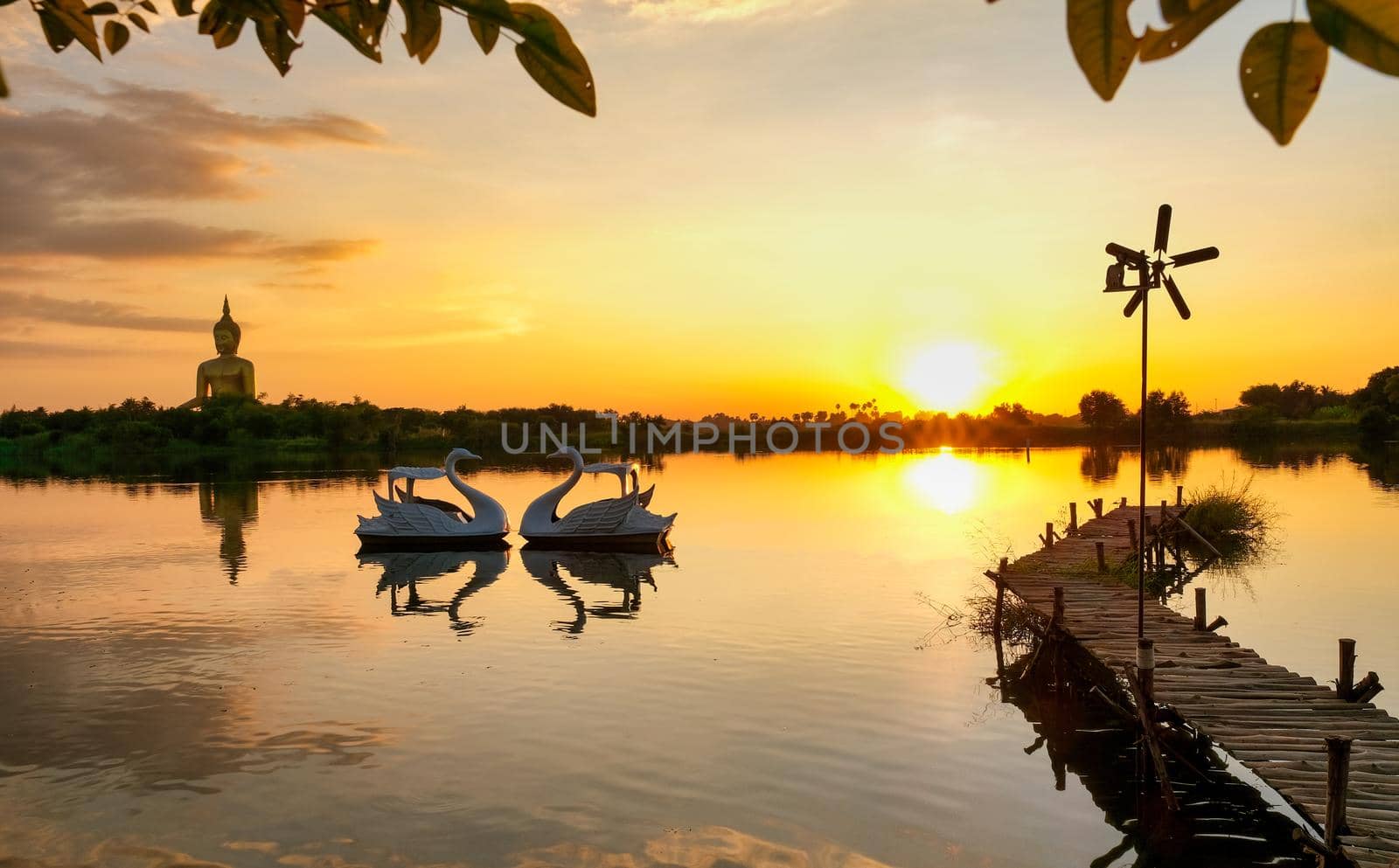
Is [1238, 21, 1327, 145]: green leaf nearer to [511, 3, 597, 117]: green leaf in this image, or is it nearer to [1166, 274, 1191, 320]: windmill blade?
[511, 3, 597, 117]: green leaf

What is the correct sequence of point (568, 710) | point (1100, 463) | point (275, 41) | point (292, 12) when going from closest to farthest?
point (292, 12) → point (275, 41) → point (568, 710) → point (1100, 463)

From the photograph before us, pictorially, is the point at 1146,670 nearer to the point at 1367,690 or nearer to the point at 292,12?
the point at 1367,690

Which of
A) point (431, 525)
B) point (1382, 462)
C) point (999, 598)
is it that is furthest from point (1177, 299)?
point (1382, 462)

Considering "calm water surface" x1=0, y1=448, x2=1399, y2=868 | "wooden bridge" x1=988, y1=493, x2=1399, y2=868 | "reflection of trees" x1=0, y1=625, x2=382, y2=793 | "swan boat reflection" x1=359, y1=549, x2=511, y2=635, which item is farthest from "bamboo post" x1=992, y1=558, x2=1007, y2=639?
"reflection of trees" x1=0, y1=625, x2=382, y2=793

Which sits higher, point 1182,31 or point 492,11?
point 492,11

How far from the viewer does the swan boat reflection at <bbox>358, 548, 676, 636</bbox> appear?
70.1 feet

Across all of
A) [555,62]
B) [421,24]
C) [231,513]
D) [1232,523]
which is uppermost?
[421,24]

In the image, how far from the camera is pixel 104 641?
1825cm

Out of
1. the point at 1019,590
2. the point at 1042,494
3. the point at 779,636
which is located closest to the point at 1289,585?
the point at 1019,590

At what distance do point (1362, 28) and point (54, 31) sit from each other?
1981 mm

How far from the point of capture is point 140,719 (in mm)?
13773

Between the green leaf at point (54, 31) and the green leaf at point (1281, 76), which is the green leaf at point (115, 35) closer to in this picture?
the green leaf at point (54, 31)

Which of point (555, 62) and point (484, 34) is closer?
point (555, 62)

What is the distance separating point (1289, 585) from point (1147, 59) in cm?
2667
